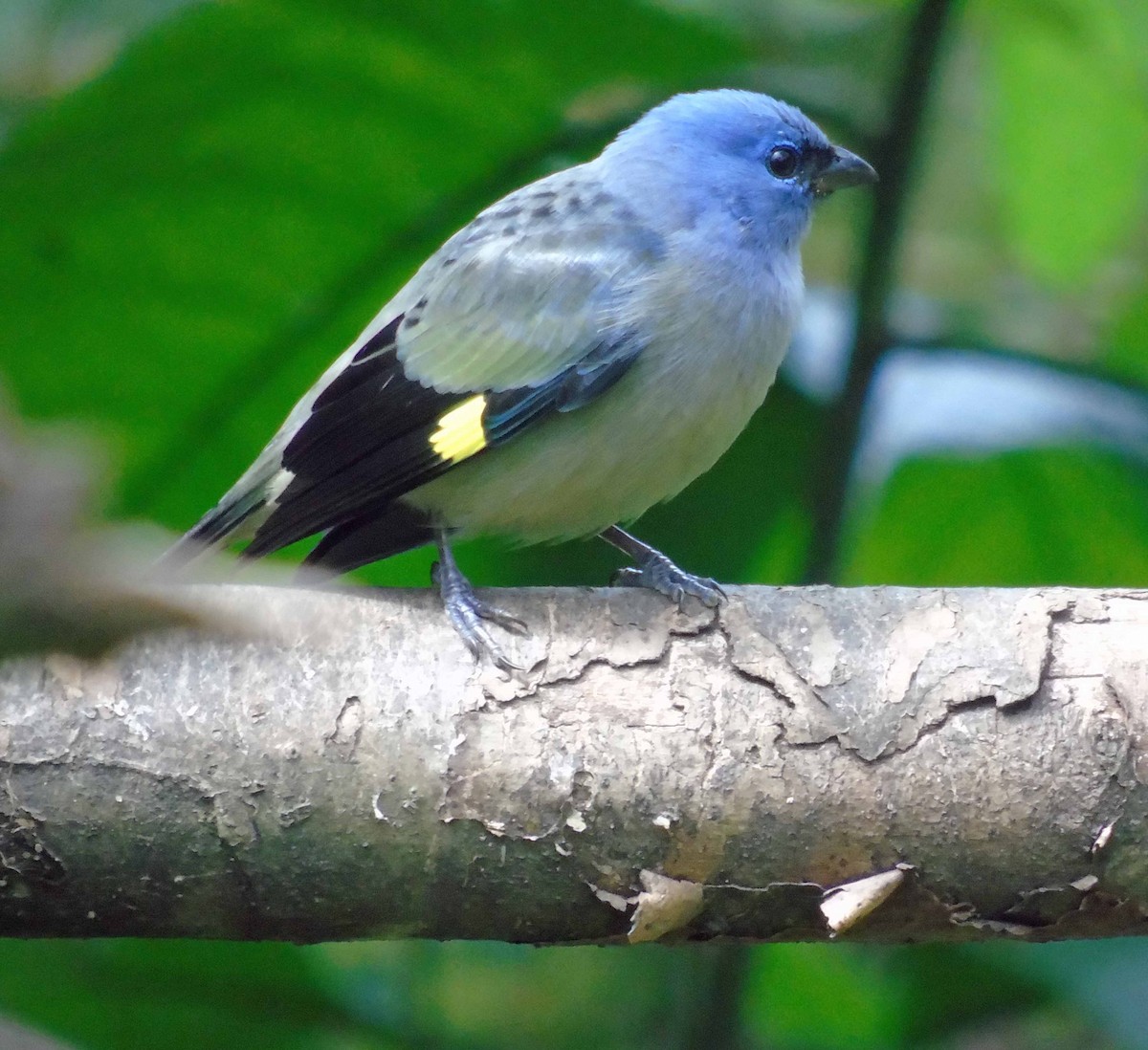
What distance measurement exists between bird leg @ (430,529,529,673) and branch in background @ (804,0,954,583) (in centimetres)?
101

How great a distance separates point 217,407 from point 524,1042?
2021mm

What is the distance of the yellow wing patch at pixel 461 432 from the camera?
282cm

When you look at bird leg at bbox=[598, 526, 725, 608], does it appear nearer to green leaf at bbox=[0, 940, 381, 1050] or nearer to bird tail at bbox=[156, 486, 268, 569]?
bird tail at bbox=[156, 486, 268, 569]

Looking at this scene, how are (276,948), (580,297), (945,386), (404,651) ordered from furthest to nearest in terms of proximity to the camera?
(945,386) → (276,948) → (580,297) → (404,651)

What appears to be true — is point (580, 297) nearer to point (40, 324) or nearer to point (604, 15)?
point (604, 15)

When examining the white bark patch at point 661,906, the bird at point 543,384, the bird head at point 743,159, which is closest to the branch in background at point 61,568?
the white bark patch at point 661,906

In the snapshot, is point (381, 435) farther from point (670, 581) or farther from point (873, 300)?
point (873, 300)

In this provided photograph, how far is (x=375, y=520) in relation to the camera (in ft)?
10.2

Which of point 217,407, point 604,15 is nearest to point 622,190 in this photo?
point 604,15

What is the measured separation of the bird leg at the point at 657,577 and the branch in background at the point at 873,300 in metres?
0.39

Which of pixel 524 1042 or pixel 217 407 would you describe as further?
pixel 524 1042

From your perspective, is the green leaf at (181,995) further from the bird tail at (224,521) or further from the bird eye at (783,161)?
the bird eye at (783,161)

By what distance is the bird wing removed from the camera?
9.33 ft

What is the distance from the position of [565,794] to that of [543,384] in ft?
3.22
